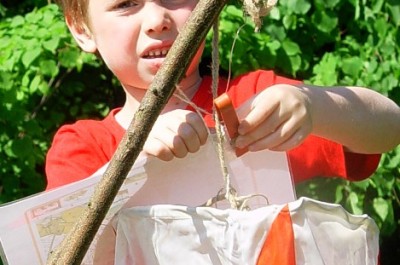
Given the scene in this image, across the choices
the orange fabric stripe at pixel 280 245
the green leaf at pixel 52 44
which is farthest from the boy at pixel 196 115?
the green leaf at pixel 52 44

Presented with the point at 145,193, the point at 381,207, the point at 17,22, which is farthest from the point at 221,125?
the point at 17,22

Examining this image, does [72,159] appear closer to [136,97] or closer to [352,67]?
[136,97]

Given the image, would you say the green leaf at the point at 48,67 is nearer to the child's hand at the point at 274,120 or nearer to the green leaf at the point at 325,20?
the green leaf at the point at 325,20

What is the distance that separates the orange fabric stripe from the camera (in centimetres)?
119

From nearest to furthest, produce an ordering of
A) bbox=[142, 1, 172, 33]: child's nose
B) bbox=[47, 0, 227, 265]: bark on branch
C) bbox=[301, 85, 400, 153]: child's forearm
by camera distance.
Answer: bbox=[47, 0, 227, 265]: bark on branch, bbox=[301, 85, 400, 153]: child's forearm, bbox=[142, 1, 172, 33]: child's nose

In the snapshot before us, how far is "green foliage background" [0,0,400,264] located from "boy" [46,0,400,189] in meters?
1.16

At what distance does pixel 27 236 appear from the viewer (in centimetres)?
124

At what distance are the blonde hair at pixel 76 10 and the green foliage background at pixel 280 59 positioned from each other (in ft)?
3.67

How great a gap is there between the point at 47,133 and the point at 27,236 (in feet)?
6.34

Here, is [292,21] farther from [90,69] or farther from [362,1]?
[90,69]

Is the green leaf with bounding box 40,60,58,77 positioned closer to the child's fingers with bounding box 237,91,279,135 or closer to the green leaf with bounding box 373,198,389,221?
the green leaf with bounding box 373,198,389,221

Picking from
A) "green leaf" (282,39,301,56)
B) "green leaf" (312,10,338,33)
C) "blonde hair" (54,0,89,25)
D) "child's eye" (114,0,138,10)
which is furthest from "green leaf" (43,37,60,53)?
"child's eye" (114,0,138,10)

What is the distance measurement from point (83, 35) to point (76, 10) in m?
0.05

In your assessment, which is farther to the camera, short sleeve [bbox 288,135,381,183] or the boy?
short sleeve [bbox 288,135,381,183]
